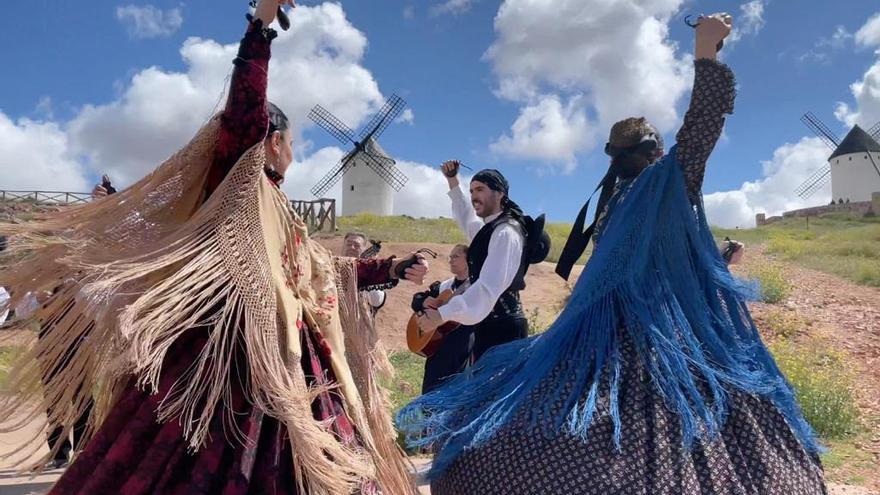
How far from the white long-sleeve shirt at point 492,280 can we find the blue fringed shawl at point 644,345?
0.66 m

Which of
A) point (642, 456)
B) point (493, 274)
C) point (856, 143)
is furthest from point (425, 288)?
point (856, 143)

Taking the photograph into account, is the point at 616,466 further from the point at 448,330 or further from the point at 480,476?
the point at 448,330

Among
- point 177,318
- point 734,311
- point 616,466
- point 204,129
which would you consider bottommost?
point 616,466

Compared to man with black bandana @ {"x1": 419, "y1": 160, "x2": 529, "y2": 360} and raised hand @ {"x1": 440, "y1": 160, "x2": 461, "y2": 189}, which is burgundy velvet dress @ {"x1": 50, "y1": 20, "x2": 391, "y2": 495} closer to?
man with black bandana @ {"x1": 419, "y1": 160, "x2": 529, "y2": 360}

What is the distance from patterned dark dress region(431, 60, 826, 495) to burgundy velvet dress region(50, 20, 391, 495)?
1.71ft

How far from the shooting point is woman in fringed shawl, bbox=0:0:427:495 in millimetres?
1926

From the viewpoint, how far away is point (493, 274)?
3311 mm

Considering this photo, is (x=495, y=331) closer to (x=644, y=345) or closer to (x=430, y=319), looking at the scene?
(x=430, y=319)

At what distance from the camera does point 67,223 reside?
7.24 ft

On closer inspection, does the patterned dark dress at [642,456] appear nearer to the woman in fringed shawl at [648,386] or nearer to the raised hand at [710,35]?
the woman in fringed shawl at [648,386]

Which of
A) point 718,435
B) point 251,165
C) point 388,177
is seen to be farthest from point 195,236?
point 388,177

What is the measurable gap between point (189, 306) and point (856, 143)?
64635 mm

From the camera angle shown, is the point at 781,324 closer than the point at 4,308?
No

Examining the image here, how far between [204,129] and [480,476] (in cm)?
144
